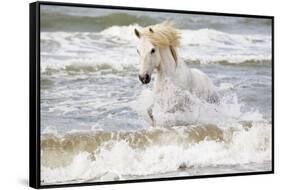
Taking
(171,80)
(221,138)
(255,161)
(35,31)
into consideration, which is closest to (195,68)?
(171,80)

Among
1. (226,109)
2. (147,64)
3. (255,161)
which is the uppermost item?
(147,64)

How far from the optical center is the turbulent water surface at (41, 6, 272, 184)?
20.0ft

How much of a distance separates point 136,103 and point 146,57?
1.43 ft

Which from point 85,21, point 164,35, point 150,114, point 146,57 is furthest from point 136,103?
point 85,21

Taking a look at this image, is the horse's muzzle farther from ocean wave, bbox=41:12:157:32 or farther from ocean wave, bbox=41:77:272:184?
ocean wave, bbox=41:12:157:32

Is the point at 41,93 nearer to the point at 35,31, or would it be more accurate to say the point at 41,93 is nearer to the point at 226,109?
the point at 35,31

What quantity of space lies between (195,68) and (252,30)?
811mm

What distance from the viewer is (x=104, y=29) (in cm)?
633

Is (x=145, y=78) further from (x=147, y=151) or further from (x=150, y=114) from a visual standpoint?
(x=147, y=151)

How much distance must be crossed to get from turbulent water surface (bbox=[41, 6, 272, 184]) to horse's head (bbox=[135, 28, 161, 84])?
0.06 meters

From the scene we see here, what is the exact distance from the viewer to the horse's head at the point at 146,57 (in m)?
6.46

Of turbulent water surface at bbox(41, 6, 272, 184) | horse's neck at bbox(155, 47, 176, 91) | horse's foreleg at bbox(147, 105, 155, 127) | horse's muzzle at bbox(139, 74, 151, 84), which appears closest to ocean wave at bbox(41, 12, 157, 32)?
turbulent water surface at bbox(41, 6, 272, 184)

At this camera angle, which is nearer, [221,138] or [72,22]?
[72,22]

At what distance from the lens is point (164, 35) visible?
21.6 feet
